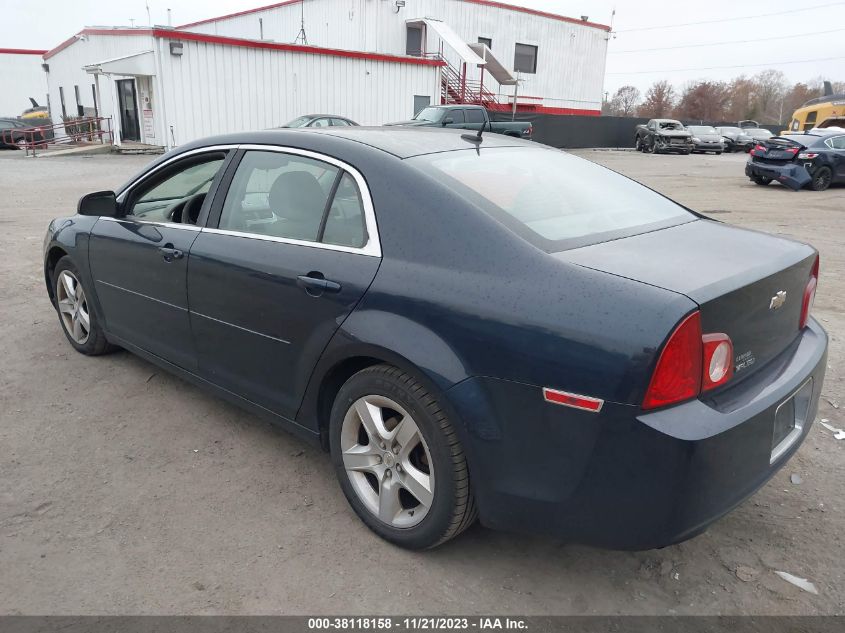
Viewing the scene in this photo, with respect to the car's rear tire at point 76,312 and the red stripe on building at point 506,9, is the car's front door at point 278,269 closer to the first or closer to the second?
the car's rear tire at point 76,312

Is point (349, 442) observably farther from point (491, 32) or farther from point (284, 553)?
point (491, 32)

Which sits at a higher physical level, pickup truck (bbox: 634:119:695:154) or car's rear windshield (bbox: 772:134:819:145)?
car's rear windshield (bbox: 772:134:819:145)

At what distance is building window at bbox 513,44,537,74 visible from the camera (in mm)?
36562

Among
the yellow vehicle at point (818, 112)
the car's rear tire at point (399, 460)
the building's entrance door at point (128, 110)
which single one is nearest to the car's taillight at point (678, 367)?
the car's rear tire at point (399, 460)

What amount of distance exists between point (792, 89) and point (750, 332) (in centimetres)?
10208

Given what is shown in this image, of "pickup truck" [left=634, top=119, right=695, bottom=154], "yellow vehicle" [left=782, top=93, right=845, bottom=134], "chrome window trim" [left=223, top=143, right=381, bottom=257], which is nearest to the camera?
"chrome window trim" [left=223, top=143, right=381, bottom=257]

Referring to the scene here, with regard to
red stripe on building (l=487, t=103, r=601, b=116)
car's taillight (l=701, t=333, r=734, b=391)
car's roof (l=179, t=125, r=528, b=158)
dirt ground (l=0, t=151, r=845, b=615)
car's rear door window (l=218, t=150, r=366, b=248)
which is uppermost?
red stripe on building (l=487, t=103, r=601, b=116)

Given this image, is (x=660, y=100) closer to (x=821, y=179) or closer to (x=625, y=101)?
(x=625, y=101)

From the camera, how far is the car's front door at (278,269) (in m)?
2.73

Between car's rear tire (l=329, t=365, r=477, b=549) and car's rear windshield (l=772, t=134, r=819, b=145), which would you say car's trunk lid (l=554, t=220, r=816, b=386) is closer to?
car's rear tire (l=329, t=365, r=477, b=549)

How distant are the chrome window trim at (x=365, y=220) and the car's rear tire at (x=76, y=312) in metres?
1.73

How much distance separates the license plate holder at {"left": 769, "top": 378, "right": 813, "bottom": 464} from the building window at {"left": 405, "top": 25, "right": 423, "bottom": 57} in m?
33.1

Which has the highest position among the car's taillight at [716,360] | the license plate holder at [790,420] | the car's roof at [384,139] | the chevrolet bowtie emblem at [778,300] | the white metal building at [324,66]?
the white metal building at [324,66]

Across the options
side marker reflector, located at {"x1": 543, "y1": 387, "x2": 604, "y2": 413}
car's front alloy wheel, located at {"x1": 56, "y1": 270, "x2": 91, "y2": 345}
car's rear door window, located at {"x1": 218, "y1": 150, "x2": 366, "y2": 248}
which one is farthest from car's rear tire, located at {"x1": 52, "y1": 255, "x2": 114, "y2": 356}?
side marker reflector, located at {"x1": 543, "y1": 387, "x2": 604, "y2": 413}
